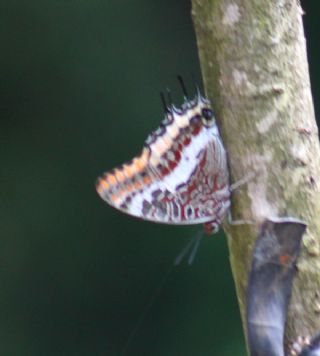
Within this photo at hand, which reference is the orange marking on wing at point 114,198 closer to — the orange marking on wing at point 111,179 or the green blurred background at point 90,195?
the orange marking on wing at point 111,179

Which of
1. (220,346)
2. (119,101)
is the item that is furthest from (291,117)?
(220,346)

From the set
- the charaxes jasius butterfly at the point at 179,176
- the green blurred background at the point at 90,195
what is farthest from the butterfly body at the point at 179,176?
the green blurred background at the point at 90,195

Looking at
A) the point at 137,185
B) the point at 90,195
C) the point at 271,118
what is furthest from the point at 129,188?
the point at 90,195

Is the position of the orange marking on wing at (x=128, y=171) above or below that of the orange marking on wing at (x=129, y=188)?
above

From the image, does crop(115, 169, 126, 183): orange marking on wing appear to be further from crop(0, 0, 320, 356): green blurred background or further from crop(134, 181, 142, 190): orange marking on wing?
crop(0, 0, 320, 356): green blurred background

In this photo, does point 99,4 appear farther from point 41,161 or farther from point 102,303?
point 102,303
